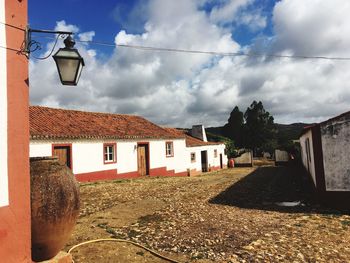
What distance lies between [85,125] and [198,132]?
61.6ft

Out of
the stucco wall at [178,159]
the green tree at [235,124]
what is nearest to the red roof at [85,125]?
the stucco wall at [178,159]

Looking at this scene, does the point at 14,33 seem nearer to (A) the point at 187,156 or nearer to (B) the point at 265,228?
(B) the point at 265,228

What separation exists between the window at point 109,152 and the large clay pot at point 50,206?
1443 centimetres

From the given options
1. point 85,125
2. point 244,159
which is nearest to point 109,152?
point 85,125

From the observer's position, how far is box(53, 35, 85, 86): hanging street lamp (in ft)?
14.9

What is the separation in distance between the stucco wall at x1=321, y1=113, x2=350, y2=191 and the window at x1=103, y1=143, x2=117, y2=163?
42.7ft

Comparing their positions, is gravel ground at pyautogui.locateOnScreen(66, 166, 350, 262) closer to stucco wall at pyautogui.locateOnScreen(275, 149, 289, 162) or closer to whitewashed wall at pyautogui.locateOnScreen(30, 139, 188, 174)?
whitewashed wall at pyautogui.locateOnScreen(30, 139, 188, 174)

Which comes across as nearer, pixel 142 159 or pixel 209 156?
pixel 142 159

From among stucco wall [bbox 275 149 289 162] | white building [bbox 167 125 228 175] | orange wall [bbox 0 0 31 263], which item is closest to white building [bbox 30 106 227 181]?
white building [bbox 167 125 228 175]

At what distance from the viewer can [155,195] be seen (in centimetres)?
1264

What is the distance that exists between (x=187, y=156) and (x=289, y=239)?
22.1 meters

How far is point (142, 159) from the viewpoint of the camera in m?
22.5

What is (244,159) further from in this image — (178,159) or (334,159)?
(334,159)

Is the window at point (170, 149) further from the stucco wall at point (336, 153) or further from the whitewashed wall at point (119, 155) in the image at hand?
the stucco wall at point (336, 153)
